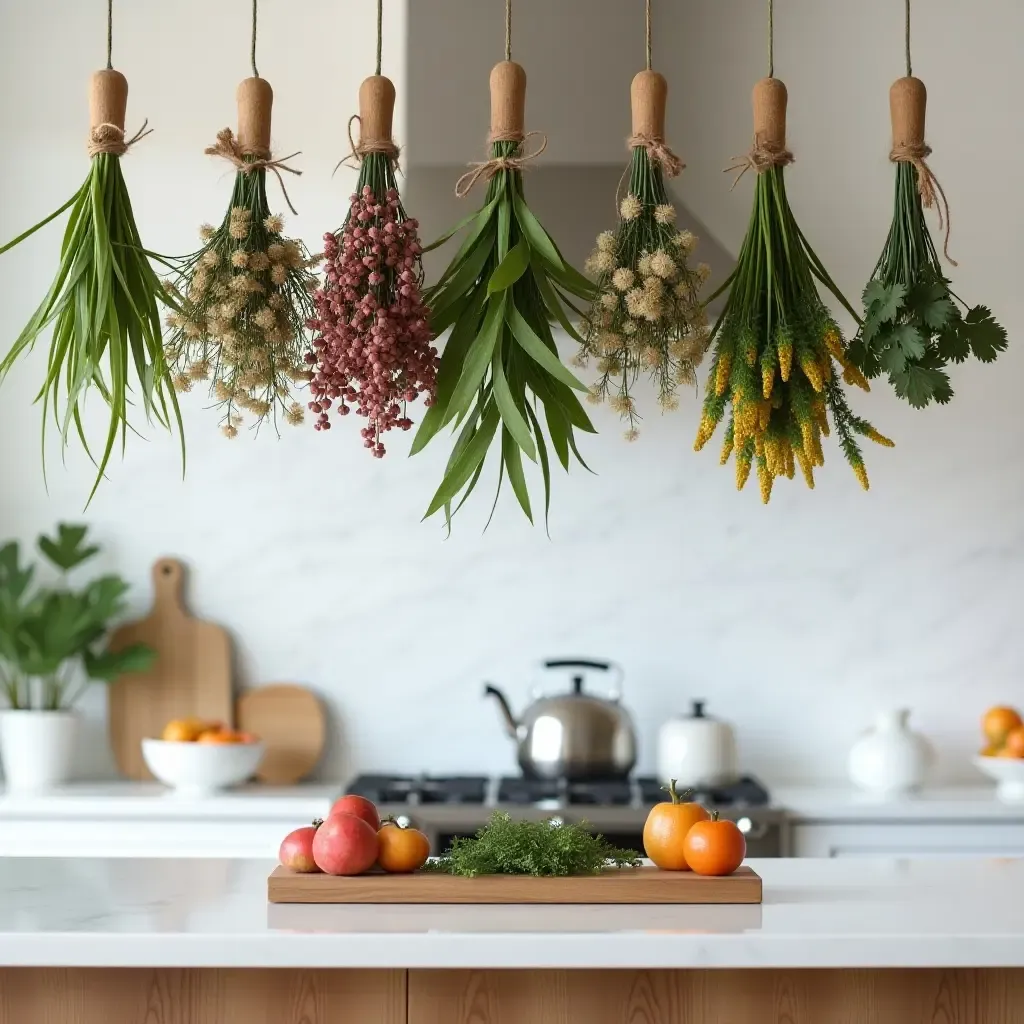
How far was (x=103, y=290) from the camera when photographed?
2025mm

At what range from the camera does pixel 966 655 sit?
3859mm

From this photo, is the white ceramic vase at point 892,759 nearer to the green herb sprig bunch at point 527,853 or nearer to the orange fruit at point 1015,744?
the orange fruit at point 1015,744

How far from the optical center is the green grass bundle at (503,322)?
2021 mm

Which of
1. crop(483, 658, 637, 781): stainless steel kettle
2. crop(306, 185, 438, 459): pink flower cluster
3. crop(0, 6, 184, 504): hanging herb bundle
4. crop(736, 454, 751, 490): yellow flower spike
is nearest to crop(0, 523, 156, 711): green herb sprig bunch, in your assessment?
crop(483, 658, 637, 781): stainless steel kettle

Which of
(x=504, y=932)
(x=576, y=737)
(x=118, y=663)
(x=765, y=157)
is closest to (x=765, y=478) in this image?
(x=765, y=157)

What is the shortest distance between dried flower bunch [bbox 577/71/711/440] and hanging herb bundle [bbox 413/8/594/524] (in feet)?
0.17

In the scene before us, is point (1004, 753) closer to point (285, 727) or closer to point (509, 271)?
point (285, 727)

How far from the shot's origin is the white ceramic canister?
347 cm

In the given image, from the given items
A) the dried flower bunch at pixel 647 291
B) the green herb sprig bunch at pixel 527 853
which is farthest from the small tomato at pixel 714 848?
the dried flower bunch at pixel 647 291

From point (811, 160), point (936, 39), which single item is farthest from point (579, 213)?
point (936, 39)

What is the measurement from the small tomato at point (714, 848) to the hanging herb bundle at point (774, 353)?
0.53 m

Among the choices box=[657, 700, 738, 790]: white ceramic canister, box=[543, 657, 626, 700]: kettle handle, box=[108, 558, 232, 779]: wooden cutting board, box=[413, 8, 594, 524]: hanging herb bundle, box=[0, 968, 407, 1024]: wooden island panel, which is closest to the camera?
box=[0, 968, 407, 1024]: wooden island panel

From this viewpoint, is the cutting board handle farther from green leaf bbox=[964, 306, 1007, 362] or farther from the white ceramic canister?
green leaf bbox=[964, 306, 1007, 362]

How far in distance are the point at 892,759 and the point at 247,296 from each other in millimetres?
2271
